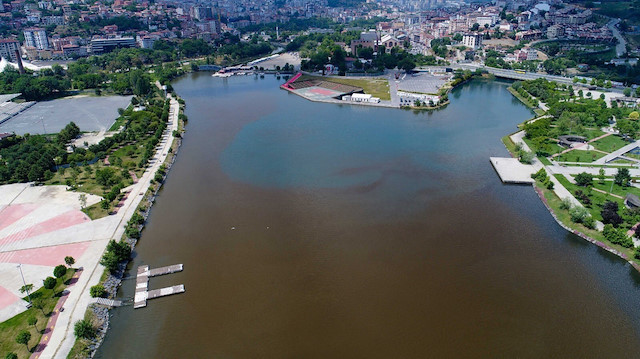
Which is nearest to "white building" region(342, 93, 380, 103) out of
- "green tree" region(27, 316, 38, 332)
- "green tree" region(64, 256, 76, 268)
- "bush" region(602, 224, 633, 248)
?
"bush" region(602, 224, 633, 248)

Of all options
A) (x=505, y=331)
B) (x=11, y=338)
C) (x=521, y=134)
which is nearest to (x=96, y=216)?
(x=11, y=338)

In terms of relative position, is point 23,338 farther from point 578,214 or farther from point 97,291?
point 578,214

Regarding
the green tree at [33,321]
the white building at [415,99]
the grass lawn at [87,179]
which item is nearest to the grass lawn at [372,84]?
the white building at [415,99]

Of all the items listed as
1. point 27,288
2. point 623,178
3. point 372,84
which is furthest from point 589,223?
point 372,84

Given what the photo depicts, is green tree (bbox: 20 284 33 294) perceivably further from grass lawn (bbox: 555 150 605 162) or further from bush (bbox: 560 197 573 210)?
grass lawn (bbox: 555 150 605 162)

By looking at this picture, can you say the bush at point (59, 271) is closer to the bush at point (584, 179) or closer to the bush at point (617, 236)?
the bush at point (617, 236)

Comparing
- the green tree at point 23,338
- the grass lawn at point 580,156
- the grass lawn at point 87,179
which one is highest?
the grass lawn at point 87,179
